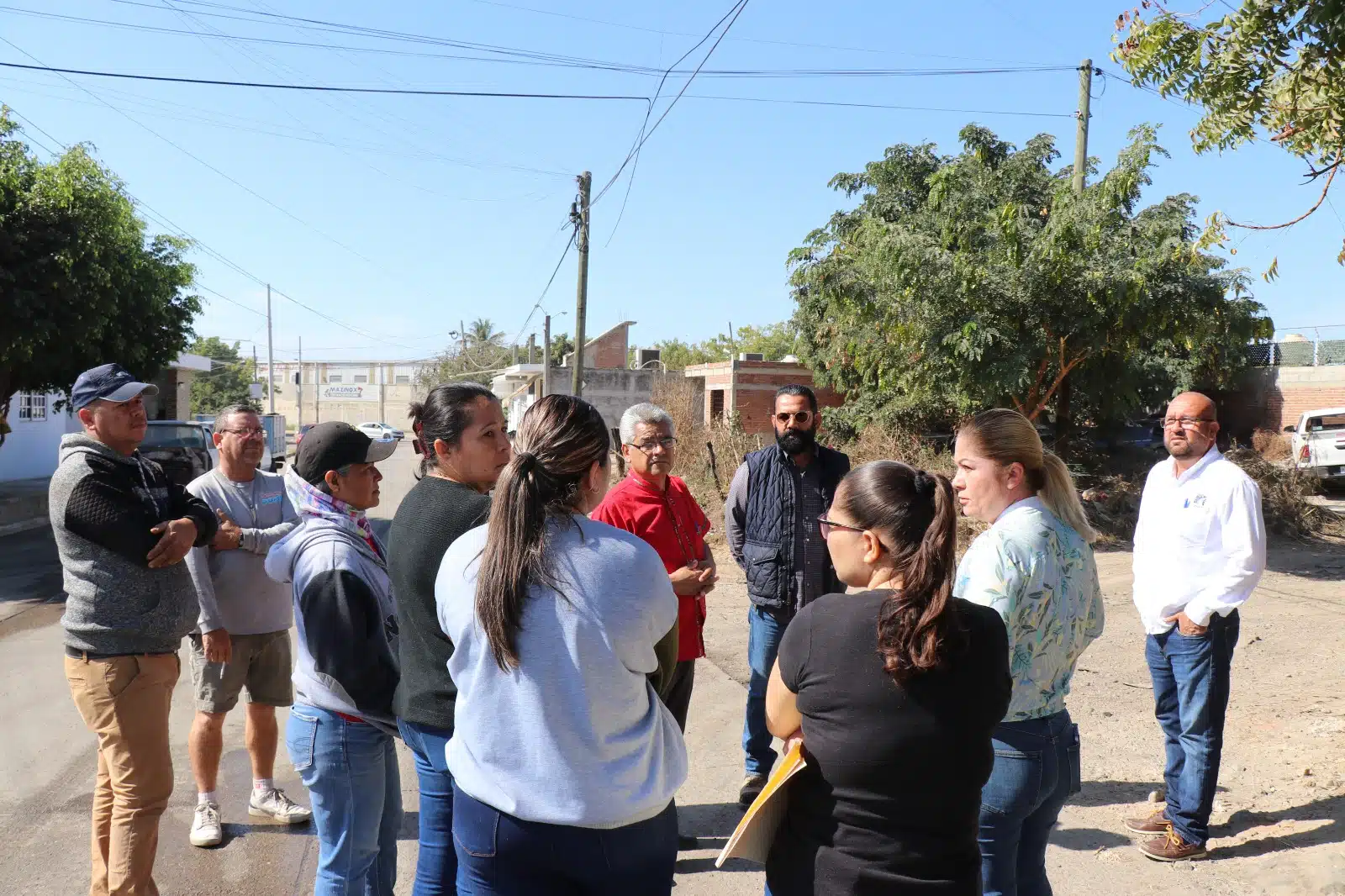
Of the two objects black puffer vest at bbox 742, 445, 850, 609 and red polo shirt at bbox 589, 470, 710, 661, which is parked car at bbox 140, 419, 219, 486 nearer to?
black puffer vest at bbox 742, 445, 850, 609

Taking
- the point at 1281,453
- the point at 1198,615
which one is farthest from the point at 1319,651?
the point at 1281,453

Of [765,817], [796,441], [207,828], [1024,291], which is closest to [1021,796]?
[765,817]

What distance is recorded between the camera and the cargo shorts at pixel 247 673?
4.29 metres

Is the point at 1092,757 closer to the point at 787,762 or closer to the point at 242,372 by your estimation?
the point at 787,762

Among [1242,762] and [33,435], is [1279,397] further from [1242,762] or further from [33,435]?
[33,435]

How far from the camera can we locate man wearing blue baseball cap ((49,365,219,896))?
330 centimetres

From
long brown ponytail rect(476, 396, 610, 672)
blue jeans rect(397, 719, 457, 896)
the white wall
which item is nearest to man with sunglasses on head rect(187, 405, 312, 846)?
blue jeans rect(397, 719, 457, 896)

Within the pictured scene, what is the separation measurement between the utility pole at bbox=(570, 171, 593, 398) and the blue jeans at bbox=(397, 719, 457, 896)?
56.5 ft

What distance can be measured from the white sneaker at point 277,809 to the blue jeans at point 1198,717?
380cm

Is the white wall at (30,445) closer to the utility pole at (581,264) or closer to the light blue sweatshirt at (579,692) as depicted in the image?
the utility pole at (581,264)

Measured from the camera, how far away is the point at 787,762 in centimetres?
217

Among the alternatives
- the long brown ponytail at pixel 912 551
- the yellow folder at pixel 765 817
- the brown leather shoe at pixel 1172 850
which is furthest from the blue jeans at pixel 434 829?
the brown leather shoe at pixel 1172 850

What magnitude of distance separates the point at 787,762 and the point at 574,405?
939 mm

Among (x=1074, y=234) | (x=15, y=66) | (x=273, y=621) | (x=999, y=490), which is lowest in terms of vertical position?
(x=273, y=621)
